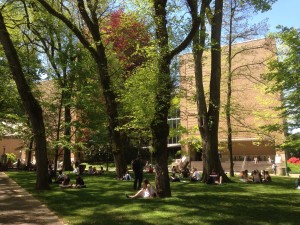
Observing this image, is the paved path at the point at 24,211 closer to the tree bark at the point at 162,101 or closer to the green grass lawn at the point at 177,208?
the green grass lawn at the point at 177,208

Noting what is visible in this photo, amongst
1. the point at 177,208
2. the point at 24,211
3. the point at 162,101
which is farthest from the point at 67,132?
the point at 177,208

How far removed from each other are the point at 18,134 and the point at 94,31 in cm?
1326

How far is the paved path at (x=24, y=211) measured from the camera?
9.57 m

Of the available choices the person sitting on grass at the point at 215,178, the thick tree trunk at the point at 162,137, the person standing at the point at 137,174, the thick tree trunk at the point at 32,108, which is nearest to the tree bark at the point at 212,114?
the person sitting on grass at the point at 215,178

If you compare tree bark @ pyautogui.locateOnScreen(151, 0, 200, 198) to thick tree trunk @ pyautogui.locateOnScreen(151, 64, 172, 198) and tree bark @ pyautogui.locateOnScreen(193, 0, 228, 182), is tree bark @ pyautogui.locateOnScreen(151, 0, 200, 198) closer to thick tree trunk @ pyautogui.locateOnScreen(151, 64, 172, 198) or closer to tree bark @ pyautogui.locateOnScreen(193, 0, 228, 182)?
thick tree trunk @ pyautogui.locateOnScreen(151, 64, 172, 198)

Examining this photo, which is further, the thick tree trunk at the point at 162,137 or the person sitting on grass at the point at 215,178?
the person sitting on grass at the point at 215,178

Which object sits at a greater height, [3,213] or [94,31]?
[94,31]

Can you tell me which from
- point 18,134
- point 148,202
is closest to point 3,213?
point 148,202

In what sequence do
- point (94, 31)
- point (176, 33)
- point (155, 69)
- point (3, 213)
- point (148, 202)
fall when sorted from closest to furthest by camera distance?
point (3, 213) → point (148, 202) → point (155, 69) → point (176, 33) → point (94, 31)

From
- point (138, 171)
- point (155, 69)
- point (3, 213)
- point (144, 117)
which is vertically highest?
point (155, 69)

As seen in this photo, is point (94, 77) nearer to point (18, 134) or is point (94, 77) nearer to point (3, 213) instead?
point (18, 134)

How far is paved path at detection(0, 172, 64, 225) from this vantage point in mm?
9570

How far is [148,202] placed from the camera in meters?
12.2

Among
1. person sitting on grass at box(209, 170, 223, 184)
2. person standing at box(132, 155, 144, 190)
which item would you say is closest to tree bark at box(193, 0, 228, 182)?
person sitting on grass at box(209, 170, 223, 184)
